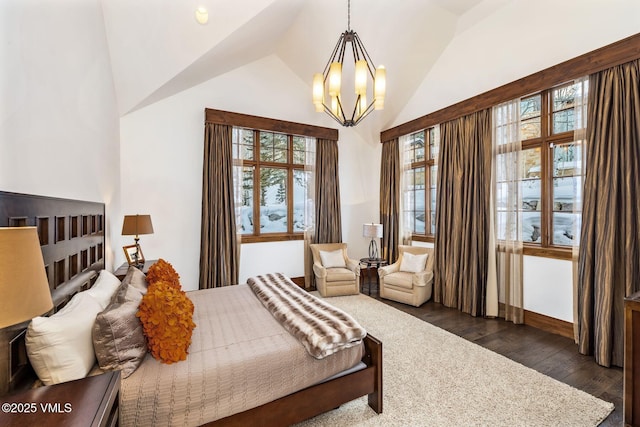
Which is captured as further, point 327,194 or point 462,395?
point 327,194

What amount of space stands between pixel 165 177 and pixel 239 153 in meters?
1.11

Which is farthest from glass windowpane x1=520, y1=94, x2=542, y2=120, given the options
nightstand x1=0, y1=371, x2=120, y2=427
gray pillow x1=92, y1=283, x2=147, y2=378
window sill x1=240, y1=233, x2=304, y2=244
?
nightstand x1=0, y1=371, x2=120, y2=427

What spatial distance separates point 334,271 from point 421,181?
212 cm

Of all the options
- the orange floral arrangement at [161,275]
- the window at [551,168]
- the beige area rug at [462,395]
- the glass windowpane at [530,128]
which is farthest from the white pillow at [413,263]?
the orange floral arrangement at [161,275]

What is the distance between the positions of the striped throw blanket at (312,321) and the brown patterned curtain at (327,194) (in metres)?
2.39

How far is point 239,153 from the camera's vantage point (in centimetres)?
441

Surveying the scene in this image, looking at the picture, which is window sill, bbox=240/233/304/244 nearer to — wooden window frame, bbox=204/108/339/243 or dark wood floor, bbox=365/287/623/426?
wooden window frame, bbox=204/108/339/243

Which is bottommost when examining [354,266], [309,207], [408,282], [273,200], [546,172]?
[408,282]

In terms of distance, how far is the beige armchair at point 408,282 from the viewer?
3.95 metres

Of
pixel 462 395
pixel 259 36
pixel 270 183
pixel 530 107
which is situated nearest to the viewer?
pixel 462 395

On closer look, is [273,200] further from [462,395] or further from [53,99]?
[462,395]

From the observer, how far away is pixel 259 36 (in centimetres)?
360

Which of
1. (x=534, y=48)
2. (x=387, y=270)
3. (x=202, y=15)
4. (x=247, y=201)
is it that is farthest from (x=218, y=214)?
(x=534, y=48)

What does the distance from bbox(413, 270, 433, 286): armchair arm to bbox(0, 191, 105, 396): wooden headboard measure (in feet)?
11.9
